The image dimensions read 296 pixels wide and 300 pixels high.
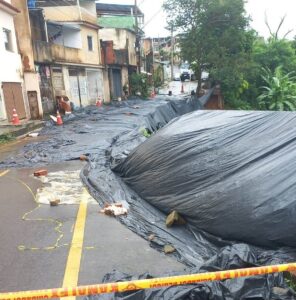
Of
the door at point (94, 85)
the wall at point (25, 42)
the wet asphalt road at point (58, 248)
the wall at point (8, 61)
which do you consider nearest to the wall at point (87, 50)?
the door at point (94, 85)

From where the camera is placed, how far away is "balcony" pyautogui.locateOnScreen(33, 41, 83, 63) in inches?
653

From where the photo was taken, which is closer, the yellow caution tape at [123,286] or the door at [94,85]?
the yellow caution tape at [123,286]

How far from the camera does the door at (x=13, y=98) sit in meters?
13.2

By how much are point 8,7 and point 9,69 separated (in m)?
2.38

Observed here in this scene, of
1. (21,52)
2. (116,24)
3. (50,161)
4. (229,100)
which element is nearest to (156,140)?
(50,161)

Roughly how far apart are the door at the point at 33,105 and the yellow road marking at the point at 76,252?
11209 mm

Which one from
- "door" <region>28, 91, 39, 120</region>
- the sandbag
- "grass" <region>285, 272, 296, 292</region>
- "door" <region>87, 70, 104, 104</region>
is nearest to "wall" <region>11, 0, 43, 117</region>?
"door" <region>28, 91, 39, 120</region>

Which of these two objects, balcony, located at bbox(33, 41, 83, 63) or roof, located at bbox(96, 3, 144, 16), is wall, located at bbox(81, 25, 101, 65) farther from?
roof, located at bbox(96, 3, 144, 16)

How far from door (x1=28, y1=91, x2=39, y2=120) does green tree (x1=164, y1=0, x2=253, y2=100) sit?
31.3ft

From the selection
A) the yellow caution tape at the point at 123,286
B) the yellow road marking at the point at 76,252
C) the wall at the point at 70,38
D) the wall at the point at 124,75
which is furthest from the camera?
the wall at the point at 124,75

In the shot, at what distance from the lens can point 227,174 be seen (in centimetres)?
412

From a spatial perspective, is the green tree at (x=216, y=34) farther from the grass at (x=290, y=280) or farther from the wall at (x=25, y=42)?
the grass at (x=290, y=280)

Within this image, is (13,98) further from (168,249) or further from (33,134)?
(168,249)

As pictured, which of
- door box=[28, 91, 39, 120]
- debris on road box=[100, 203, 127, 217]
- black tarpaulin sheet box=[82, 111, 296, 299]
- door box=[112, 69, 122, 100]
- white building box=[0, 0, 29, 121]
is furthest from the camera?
door box=[112, 69, 122, 100]
